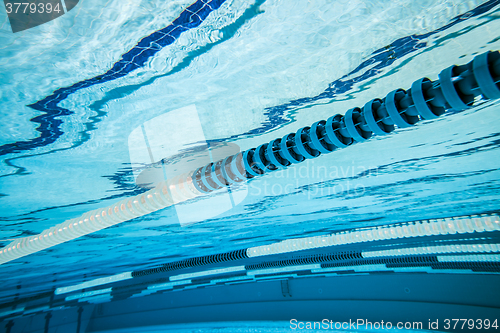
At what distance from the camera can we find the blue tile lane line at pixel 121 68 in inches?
86.0

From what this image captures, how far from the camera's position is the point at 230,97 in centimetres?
314

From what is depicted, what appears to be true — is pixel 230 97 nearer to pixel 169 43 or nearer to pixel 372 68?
pixel 169 43

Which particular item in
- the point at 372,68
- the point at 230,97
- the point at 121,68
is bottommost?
the point at 372,68

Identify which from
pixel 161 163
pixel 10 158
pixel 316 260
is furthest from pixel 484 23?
pixel 316 260

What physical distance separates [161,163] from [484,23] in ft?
13.5

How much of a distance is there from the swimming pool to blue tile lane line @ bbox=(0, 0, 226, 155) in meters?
0.01

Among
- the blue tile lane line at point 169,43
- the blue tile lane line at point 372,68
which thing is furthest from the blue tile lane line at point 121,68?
the blue tile lane line at point 372,68

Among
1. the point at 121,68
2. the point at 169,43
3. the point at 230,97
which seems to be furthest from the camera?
the point at 230,97

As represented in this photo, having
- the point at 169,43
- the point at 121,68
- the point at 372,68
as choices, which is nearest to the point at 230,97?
the point at 169,43

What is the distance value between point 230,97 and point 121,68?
→ 117 centimetres

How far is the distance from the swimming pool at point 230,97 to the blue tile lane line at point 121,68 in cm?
1

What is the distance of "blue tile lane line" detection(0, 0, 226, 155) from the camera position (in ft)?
7.17

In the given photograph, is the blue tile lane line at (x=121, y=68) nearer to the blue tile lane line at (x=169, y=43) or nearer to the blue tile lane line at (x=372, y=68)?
the blue tile lane line at (x=169, y=43)

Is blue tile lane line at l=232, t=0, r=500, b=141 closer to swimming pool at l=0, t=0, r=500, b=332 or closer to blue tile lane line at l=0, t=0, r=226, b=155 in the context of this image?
swimming pool at l=0, t=0, r=500, b=332
